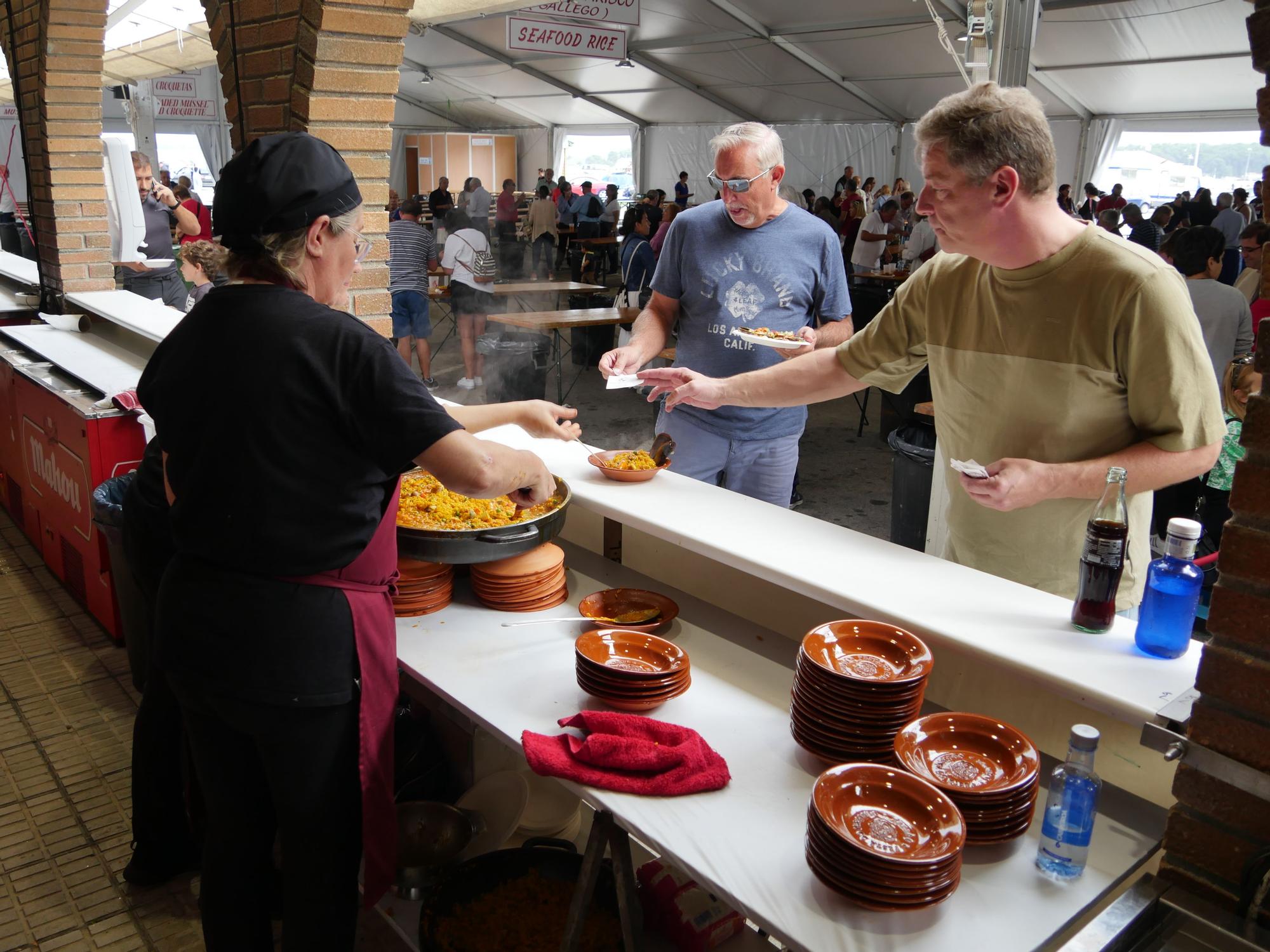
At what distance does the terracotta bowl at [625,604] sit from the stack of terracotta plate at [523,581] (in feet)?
0.35

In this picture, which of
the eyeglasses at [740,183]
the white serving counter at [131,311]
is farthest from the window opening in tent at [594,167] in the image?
the eyeglasses at [740,183]

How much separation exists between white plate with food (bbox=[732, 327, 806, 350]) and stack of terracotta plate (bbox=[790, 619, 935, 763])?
1.61 m

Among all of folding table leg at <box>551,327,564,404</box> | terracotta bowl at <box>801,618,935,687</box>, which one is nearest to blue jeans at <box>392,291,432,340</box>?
folding table leg at <box>551,327,564,404</box>

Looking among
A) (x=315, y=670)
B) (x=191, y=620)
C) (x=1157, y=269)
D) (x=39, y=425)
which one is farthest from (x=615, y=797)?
(x=39, y=425)

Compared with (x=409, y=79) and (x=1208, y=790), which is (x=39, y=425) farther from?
(x=409, y=79)

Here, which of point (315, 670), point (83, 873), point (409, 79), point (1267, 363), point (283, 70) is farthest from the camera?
point (409, 79)

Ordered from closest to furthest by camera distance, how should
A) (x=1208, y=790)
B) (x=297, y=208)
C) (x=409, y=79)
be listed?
(x=1208, y=790) → (x=297, y=208) → (x=409, y=79)

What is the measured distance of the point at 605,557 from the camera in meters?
3.15

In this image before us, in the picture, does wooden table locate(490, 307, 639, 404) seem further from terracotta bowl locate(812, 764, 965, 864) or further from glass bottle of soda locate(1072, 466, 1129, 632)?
terracotta bowl locate(812, 764, 965, 864)

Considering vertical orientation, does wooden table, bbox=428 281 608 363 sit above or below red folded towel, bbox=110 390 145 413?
above

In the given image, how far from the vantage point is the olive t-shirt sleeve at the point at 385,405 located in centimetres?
176

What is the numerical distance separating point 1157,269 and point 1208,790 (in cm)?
110

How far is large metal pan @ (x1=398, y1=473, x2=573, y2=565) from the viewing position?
2.43 m

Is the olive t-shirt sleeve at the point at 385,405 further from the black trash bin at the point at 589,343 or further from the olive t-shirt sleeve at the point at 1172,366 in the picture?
the black trash bin at the point at 589,343
